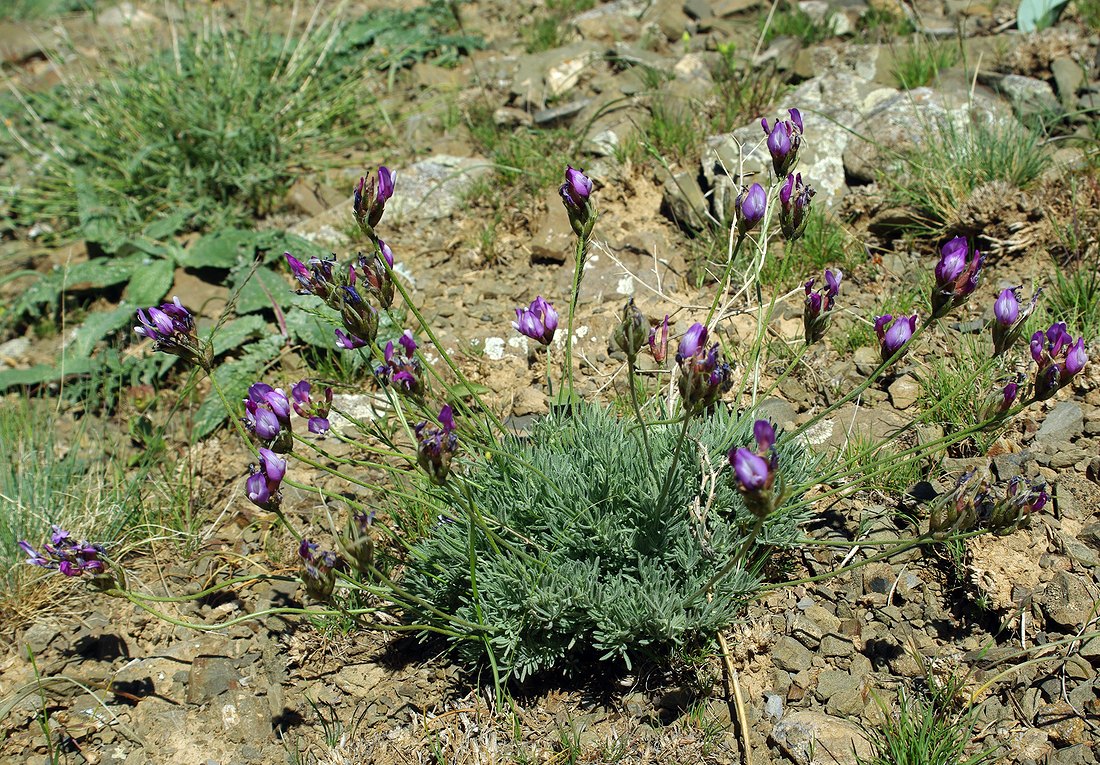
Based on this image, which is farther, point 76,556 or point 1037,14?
point 1037,14

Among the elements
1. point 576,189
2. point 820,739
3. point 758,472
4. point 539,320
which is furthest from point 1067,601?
point 576,189

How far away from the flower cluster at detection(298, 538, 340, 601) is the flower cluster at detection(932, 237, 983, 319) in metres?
1.69

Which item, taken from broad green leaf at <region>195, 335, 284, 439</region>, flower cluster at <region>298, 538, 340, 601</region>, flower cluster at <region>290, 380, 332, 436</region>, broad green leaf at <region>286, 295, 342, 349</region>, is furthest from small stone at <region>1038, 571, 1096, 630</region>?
broad green leaf at <region>195, 335, 284, 439</region>

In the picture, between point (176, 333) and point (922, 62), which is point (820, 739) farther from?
point (922, 62)

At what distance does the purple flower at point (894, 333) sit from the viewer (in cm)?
245

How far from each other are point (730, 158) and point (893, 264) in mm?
877

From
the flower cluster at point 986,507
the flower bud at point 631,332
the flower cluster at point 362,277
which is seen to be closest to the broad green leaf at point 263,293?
the flower cluster at point 362,277

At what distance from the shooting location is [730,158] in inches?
164

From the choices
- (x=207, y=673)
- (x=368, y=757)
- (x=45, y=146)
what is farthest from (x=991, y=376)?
(x=45, y=146)

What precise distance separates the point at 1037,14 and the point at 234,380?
14.5 ft

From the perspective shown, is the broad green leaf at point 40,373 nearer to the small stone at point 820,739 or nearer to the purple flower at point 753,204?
the purple flower at point 753,204

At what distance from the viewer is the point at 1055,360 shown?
2312 mm

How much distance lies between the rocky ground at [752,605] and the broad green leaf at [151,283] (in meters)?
0.09

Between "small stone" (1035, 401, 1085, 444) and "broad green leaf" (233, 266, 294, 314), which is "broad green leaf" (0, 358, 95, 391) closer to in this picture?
"broad green leaf" (233, 266, 294, 314)
